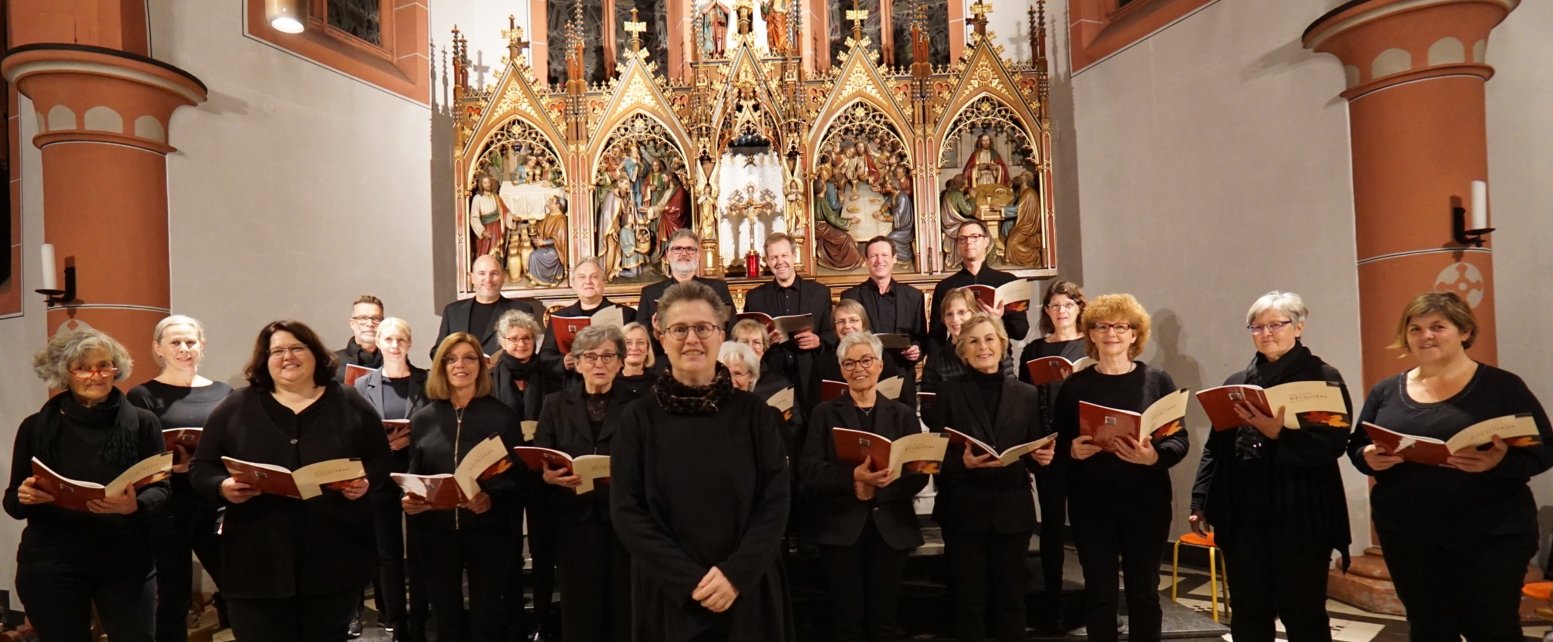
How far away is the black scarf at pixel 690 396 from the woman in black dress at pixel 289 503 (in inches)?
41.8

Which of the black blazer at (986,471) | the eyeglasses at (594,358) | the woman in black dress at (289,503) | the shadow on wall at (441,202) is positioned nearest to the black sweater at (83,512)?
the woman in black dress at (289,503)

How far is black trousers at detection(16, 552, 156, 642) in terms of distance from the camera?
10.5 ft

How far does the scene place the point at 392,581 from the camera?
13.4ft

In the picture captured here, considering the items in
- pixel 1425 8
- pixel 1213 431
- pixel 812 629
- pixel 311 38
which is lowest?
pixel 812 629

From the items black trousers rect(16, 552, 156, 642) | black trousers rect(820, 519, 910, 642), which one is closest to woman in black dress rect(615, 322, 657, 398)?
black trousers rect(820, 519, 910, 642)

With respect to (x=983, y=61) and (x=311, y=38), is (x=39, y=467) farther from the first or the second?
(x=983, y=61)

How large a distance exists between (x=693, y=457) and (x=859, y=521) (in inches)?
42.6

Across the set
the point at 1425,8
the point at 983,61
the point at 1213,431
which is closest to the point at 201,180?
the point at 983,61

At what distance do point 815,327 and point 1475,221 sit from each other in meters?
3.27

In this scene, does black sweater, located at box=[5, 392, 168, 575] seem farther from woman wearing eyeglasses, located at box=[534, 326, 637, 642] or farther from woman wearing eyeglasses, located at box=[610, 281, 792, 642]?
woman wearing eyeglasses, located at box=[610, 281, 792, 642]

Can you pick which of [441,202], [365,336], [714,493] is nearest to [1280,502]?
[714,493]

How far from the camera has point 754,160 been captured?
7.11 metres

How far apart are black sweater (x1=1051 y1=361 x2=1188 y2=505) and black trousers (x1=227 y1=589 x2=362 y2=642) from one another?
243 cm

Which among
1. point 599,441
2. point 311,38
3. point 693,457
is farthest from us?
point 311,38
